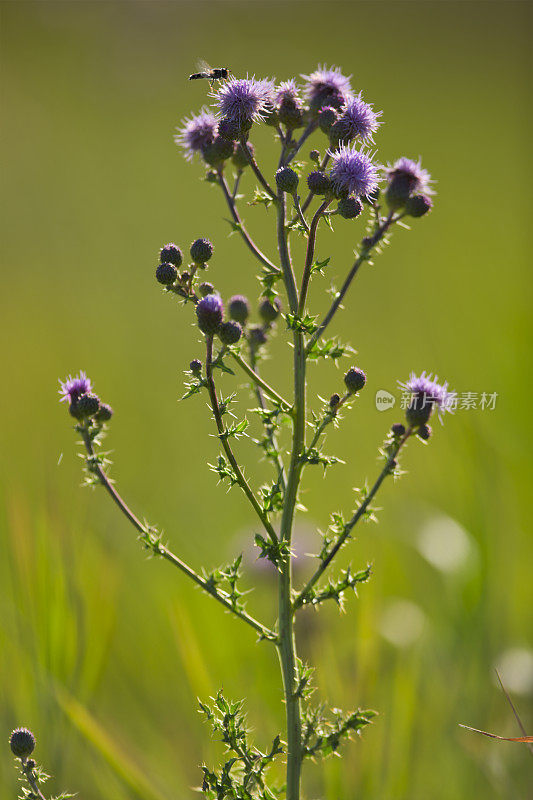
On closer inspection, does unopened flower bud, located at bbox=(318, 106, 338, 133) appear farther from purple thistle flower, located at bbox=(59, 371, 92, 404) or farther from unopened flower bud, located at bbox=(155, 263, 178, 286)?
purple thistle flower, located at bbox=(59, 371, 92, 404)

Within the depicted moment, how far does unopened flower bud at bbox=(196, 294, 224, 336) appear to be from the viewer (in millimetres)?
1858

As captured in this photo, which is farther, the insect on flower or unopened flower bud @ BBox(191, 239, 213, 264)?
the insect on flower

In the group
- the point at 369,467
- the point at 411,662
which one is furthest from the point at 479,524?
the point at 369,467

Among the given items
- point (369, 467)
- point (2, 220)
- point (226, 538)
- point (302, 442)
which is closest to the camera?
point (302, 442)

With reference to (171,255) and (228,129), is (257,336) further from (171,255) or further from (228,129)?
(228,129)

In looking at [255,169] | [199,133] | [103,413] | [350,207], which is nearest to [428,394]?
[350,207]

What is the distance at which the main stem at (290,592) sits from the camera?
184 centimetres

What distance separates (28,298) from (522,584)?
6746mm

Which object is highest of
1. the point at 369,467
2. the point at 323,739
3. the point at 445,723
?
the point at 369,467

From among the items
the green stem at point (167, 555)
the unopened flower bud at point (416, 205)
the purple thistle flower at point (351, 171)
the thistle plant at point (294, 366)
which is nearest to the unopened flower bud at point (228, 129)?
the thistle plant at point (294, 366)

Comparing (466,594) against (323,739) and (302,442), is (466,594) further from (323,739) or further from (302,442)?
(302,442)

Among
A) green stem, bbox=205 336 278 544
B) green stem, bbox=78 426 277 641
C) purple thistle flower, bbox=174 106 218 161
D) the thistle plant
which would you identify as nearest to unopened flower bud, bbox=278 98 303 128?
the thistle plant

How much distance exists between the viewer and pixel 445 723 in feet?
9.32

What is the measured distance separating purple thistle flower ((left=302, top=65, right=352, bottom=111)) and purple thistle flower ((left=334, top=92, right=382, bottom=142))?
56 mm
